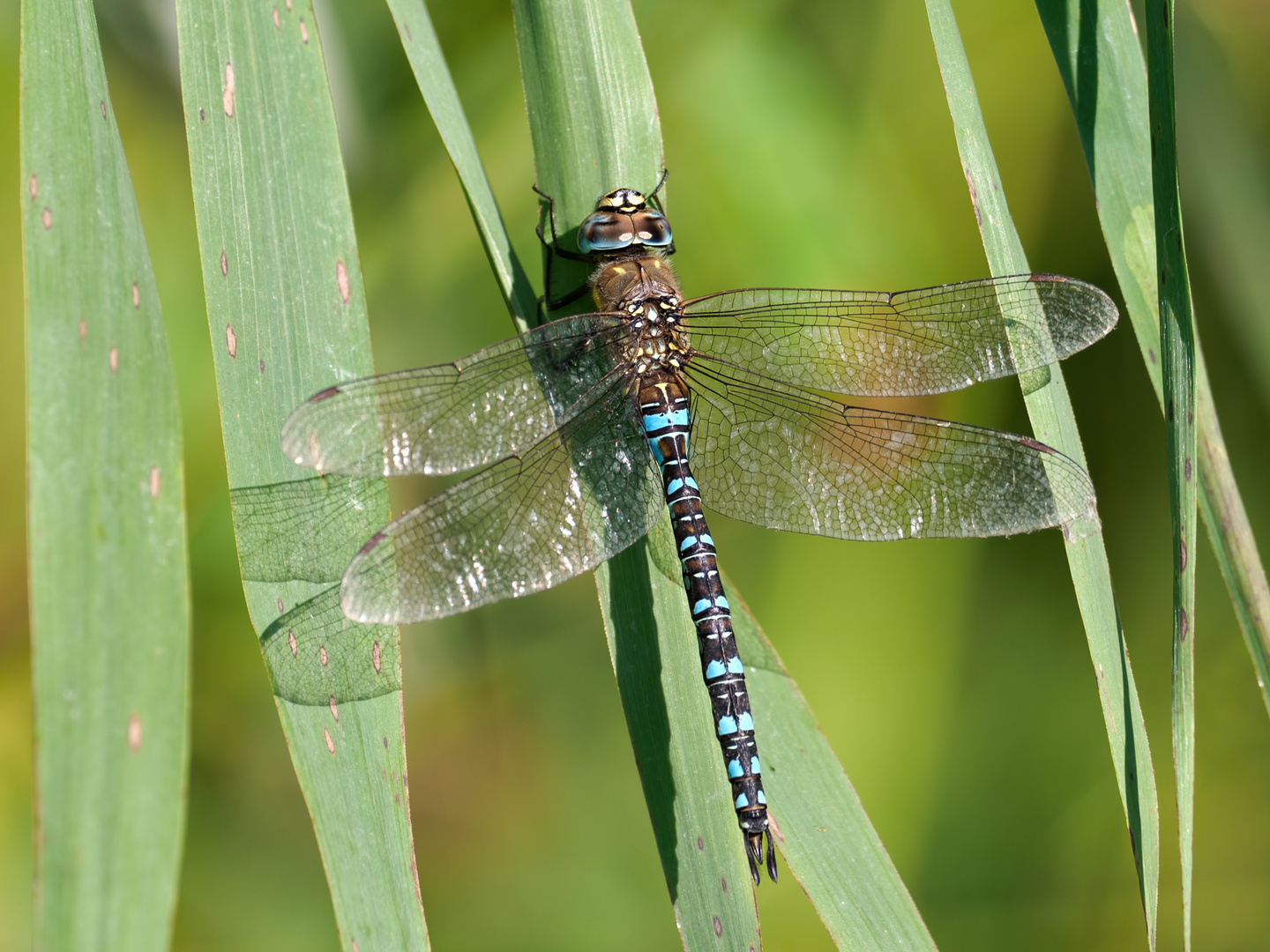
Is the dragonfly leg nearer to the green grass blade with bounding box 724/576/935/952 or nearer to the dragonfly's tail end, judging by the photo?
the green grass blade with bounding box 724/576/935/952

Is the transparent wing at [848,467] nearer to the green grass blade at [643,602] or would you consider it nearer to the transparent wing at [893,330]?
the transparent wing at [893,330]

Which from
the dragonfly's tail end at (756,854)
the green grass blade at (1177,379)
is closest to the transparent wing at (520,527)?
the dragonfly's tail end at (756,854)

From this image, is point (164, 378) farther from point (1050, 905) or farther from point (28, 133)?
point (1050, 905)

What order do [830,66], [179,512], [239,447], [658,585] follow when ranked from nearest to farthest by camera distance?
[179,512]
[239,447]
[658,585]
[830,66]

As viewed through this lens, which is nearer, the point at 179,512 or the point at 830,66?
the point at 179,512

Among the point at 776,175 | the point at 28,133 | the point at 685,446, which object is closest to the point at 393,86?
the point at 776,175

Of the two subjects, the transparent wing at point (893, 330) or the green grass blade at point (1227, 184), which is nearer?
the transparent wing at point (893, 330)

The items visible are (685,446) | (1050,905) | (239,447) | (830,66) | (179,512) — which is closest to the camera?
(179,512)

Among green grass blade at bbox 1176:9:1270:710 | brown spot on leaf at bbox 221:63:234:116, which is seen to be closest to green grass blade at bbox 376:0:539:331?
brown spot on leaf at bbox 221:63:234:116
